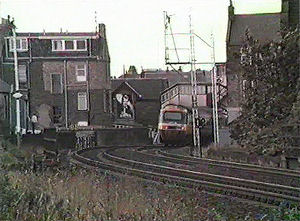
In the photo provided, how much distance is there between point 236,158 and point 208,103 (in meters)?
7.67

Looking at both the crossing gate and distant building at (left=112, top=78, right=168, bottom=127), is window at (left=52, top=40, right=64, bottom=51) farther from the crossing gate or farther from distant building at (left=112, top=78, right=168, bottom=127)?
distant building at (left=112, top=78, right=168, bottom=127)

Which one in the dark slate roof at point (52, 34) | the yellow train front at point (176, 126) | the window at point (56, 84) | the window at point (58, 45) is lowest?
the yellow train front at point (176, 126)

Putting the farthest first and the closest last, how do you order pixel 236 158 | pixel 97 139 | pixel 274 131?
pixel 97 139 → pixel 236 158 → pixel 274 131

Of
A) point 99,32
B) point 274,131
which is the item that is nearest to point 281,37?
point 274,131

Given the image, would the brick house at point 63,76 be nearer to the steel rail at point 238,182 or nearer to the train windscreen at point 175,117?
the train windscreen at point 175,117

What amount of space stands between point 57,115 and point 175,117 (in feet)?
19.2

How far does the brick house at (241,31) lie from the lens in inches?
728

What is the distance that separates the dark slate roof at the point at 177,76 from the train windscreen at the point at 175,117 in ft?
10.6

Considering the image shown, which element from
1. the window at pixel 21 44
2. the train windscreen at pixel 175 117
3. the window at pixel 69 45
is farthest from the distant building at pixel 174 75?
the window at pixel 21 44

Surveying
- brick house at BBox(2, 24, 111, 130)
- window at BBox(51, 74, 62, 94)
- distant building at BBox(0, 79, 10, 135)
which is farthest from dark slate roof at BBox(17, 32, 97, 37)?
distant building at BBox(0, 79, 10, 135)

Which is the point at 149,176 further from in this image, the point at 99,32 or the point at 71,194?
the point at 99,32

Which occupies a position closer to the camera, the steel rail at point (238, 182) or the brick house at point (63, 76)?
the steel rail at point (238, 182)

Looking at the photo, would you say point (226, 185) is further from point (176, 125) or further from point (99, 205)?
point (176, 125)

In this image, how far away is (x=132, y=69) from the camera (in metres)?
40.3
